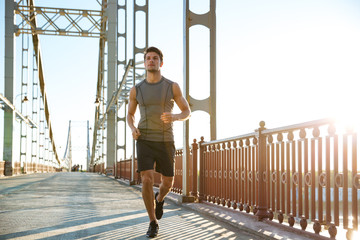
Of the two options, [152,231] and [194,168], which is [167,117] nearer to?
[152,231]

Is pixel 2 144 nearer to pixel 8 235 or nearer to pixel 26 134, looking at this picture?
pixel 26 134

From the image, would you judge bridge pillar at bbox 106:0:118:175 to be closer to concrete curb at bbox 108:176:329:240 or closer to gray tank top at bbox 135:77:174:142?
concrete curb at bbox 108:176:329:240

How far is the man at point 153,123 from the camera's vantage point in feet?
12.9

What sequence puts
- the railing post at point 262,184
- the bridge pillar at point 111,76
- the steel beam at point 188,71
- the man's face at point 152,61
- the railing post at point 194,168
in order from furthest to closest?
the bridge pillar at point 111,76
the steel beam at point 188,71
the railing post at point 194,168
the railing post at point 262,184
the man's face at point 152,61

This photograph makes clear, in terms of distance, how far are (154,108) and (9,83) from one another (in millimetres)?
23400

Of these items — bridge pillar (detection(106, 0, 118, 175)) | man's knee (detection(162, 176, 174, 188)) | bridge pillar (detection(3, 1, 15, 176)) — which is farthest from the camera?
bridge pillar (detection(106, 0, 118, 175))

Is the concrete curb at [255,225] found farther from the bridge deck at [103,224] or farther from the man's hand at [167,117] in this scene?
the man's hand at [167,117]

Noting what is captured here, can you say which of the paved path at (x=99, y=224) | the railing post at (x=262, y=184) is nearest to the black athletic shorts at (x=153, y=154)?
the paved path at (x=99, y=224)

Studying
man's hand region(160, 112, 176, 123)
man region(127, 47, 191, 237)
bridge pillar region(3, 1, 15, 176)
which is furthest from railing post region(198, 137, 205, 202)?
bridge pillar region(3, 1, 15, 176)

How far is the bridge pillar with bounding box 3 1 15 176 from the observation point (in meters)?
24.7

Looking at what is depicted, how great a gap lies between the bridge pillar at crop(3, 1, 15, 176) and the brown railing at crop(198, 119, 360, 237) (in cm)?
2066

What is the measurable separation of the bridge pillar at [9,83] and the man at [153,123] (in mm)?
22169

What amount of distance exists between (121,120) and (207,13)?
1577 centimetres

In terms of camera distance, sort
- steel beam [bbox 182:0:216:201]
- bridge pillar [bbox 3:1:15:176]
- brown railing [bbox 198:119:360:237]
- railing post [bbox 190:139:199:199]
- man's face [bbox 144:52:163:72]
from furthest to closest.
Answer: bridge pillar [bbox 3:1:15:176] → steel beam [bbox 182:0:216:201] → railing post [bbox 190:139:199:199] → man's face [bbox 144:52:163:72] → brown railing [bbox 198:119:360:237]
